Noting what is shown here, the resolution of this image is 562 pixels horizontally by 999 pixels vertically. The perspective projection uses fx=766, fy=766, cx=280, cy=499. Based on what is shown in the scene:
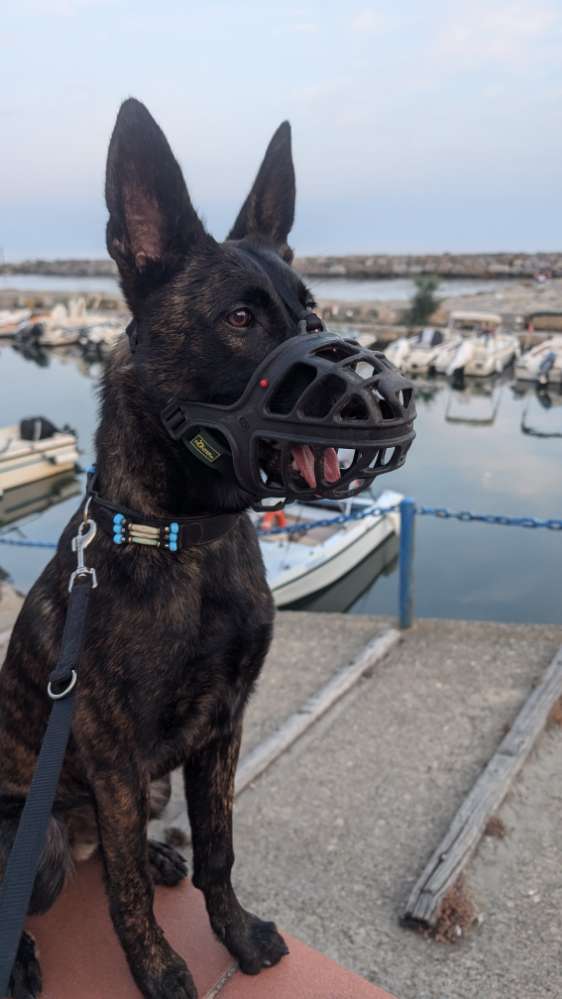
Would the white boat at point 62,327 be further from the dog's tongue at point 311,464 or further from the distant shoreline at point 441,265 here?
the dog's tongue at point 311,464

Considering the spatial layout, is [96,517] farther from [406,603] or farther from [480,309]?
[480,309]

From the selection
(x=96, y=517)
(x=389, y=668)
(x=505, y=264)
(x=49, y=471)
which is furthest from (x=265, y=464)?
(x=505, y=264)

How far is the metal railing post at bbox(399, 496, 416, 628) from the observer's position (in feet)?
19.9

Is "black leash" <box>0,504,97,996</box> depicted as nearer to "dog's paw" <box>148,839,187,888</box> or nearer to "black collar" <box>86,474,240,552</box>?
"black collar" <box>86,474,240,552</box>

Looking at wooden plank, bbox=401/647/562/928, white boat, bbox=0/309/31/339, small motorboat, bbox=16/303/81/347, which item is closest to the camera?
wooden plank, bbox=401/647/562/928

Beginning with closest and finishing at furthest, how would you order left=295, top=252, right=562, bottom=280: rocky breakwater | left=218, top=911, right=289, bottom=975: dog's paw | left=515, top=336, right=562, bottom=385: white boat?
left=218, top=911, right=289, bottom=975: dog's paw < left=515, top=336, right=562, bottom=385: white boat < left=295, top=252, right=562, bottom=280: rocky breakwater

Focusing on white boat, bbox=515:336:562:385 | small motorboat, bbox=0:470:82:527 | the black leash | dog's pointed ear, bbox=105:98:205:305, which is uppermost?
dog's pointed ear, bbox=105:98:205:305

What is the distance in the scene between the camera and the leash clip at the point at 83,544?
2.01 metres

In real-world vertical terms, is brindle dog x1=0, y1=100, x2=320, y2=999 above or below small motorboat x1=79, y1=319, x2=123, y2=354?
above

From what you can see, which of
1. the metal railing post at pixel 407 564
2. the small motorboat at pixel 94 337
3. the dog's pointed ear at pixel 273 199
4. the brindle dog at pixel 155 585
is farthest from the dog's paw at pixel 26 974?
the small motorboat at pixel 94 337

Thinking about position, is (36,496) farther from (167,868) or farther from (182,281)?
(182,281)

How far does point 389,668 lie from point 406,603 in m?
0.64

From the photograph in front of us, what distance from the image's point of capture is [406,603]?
19.9 ft

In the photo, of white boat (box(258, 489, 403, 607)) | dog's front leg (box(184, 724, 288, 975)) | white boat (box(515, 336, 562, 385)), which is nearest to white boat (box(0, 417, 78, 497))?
white boat (box(258, 489, 403, 607))
